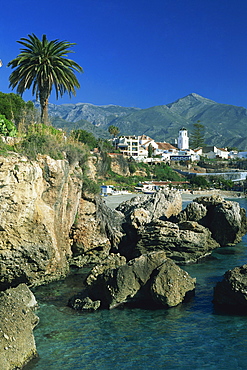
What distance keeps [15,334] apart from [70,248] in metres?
8.93

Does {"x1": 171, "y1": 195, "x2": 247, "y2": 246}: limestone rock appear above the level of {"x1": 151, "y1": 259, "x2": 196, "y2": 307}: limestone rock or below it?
A: above

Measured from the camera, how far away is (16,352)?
349 inches

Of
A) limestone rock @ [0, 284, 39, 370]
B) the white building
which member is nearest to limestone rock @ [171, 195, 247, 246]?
limestone rock @ [0, 284, 39, 370]

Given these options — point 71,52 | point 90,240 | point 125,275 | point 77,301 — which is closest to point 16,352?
point 77,301

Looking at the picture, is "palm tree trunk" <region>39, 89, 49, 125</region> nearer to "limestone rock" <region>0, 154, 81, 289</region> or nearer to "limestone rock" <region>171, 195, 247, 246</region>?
"limestone rock" <region>0, 154, 81, 289</region>

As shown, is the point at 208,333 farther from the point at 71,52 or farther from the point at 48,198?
the point at 71,52

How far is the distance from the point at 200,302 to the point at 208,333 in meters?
2.50

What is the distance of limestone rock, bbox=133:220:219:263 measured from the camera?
62.1 feet

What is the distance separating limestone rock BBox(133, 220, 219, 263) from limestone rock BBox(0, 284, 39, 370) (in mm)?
9386

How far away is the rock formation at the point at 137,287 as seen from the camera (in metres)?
12.5

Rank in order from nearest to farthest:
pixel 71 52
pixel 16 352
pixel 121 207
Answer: pixel 16 352 < pixel 71 52 < pixel 121 207

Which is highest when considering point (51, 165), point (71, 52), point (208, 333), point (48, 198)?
point (71, 52)

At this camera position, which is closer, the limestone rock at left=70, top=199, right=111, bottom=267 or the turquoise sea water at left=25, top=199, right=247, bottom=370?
the turquoise sea water at left=25, top=199, right=247, bottom=370

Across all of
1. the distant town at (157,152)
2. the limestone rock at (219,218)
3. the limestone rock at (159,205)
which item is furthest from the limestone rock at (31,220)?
the distant town at (157,152)
